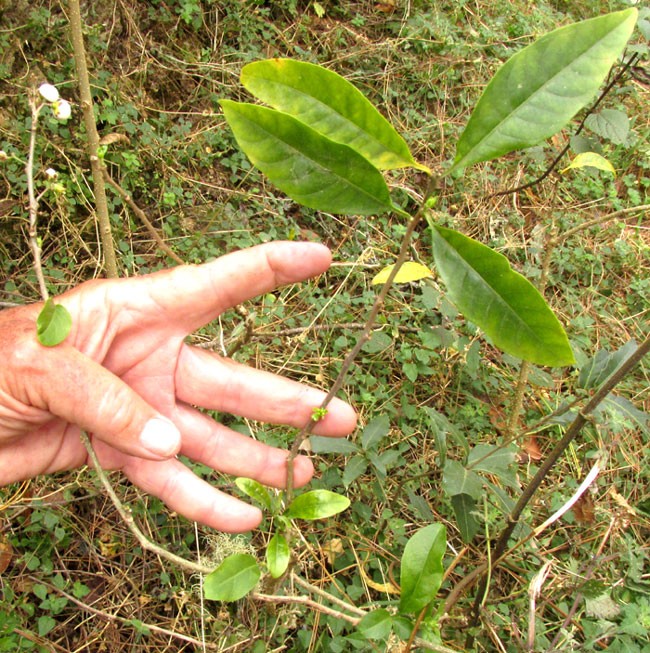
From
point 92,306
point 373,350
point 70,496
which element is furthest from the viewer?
point 373,350

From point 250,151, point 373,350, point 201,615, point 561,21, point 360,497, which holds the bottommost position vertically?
point 201,615

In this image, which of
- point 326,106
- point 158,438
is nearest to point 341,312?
point 158,438

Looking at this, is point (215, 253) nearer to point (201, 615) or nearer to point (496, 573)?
point (201, 615)

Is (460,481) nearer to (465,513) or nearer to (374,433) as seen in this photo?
(465,513)

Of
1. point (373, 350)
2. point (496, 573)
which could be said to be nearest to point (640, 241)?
point (373, 350)

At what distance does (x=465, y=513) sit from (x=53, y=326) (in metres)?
1.34

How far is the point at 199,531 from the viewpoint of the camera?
2100mm

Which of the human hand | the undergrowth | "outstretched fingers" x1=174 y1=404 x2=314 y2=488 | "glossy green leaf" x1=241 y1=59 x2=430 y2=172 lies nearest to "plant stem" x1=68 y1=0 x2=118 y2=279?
the human hand

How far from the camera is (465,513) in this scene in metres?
1.69

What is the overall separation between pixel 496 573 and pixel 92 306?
1826mm

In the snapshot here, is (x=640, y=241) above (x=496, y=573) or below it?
above

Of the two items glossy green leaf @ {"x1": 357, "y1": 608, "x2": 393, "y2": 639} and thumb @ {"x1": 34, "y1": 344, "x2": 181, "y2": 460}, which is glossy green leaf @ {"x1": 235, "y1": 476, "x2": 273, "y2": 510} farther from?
glossy green leaf @ {"x1": 357, "y1": 608, "x2": 393, "y2": 639}

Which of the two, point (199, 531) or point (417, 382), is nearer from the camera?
point (199, 531)

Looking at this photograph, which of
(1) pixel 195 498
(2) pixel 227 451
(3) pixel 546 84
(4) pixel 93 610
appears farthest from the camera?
(4) pixel 93 610
